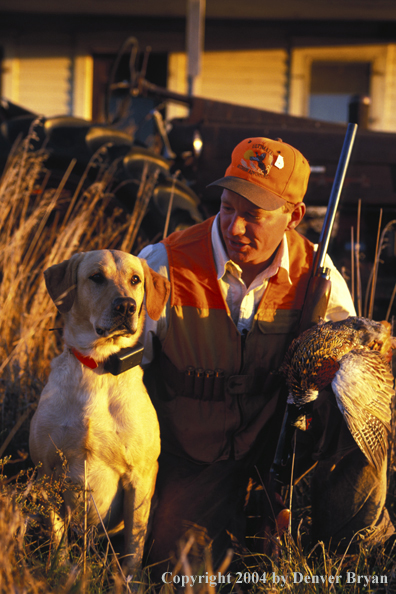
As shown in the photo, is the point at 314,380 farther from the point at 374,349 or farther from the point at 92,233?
the point at 92,233

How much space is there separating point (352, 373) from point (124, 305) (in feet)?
2.89

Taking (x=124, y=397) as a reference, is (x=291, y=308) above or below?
above

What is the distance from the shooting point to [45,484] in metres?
1.83

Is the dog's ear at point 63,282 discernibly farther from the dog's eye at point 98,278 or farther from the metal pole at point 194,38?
the metal pole at point 194,38

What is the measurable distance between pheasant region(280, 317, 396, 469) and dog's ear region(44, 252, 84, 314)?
89cm

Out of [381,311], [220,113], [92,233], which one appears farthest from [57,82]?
[381,311]

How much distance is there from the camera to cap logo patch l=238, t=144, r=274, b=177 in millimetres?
2377

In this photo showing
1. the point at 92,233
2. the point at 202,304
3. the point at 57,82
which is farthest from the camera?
the point at 57,82

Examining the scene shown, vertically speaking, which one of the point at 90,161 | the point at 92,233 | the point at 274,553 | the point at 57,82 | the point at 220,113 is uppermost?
the point at 57,82

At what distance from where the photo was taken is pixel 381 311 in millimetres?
3633

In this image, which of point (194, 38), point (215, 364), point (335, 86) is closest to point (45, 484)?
point (215, 364)

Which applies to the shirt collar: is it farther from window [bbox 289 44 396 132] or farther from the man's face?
window [bbox 289 44 396 132]

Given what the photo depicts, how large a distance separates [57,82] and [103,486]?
26.2 ft

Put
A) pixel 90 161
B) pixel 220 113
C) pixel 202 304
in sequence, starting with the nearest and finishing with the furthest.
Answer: pixel 202 304 → pixel 90 161 → pixel 220 113
